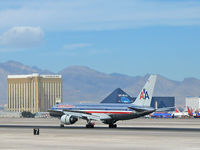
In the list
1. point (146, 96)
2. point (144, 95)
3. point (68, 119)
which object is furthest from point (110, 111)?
point (68, 119)

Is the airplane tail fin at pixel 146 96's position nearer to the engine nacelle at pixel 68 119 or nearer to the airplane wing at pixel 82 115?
the airplane wing at pixel 82 115

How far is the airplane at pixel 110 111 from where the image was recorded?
9354 centimetres

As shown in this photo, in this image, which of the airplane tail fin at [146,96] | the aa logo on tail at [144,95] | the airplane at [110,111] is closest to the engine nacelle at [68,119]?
the airplane at [110,111]

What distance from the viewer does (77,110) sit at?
98312mm

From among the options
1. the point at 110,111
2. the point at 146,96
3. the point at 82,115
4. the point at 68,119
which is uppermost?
the point at 146,96

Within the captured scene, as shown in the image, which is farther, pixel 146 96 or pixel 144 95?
pixel 144 95

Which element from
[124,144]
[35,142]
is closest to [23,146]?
[35,142]

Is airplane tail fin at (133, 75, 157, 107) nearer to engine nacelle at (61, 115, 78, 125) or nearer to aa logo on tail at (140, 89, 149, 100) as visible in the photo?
aa logo on tail at (140, 89, 149, 100)

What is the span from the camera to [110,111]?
3787 inches

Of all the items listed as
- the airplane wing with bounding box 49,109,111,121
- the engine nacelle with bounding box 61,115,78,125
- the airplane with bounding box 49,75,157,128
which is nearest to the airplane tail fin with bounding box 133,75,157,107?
the airplane with bounding box 49,75,157,128

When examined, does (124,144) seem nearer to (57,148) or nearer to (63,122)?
(57,148)

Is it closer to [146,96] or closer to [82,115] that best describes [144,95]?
[146,96]

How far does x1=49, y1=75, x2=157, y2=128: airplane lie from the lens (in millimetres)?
93537

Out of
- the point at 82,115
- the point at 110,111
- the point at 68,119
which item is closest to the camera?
the point at 68,119
